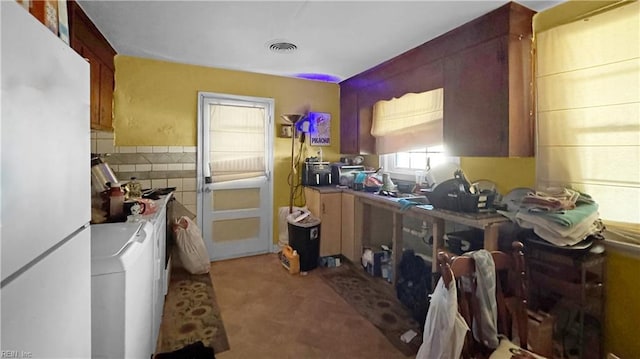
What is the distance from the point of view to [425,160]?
317 centimetres

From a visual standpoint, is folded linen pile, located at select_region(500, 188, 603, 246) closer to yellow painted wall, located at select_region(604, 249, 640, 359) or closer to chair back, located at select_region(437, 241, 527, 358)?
yellow painted wall, located at select_region(604, 249, 640, 359)

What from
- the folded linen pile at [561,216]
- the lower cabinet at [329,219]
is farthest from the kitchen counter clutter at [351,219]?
the folded linen pile at [561,216]

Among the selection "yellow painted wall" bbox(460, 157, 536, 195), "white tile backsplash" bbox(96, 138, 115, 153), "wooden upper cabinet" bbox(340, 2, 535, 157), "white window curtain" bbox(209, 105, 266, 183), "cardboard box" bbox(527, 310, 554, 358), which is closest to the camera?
"cardboard box" bbox(527, 310, 554, 358)

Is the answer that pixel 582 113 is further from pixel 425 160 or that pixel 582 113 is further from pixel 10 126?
pixel 10 126

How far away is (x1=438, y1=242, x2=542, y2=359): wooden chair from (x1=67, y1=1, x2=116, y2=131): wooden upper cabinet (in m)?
2.67

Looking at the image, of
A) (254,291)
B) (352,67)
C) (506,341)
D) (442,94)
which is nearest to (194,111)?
(352,67)

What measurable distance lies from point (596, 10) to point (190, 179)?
367cm

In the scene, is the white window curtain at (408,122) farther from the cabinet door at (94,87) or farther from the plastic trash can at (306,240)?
the cabinet door at (94,87)

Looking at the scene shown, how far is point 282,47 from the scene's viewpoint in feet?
9.02

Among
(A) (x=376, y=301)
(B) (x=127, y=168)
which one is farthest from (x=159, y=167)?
(A) (x=376, y=301)

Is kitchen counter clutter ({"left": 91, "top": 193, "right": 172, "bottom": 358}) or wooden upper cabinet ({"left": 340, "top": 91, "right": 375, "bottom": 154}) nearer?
kitchen counter clutter ({"left": 91, "top": 193, "right": 172, "bottom": 358})

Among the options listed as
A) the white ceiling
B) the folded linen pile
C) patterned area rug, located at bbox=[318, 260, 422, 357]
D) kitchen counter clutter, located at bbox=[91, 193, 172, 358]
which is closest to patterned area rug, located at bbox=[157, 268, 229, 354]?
kitchen counter clutter, located at bbox=[91, 193, 172, 358]

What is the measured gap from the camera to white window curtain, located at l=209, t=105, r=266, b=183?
3484 millimetres

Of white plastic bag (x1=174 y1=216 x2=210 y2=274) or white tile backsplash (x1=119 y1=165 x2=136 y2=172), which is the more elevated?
white tile backsplash (x1=119 y1=165 x2=136 y2=172)
